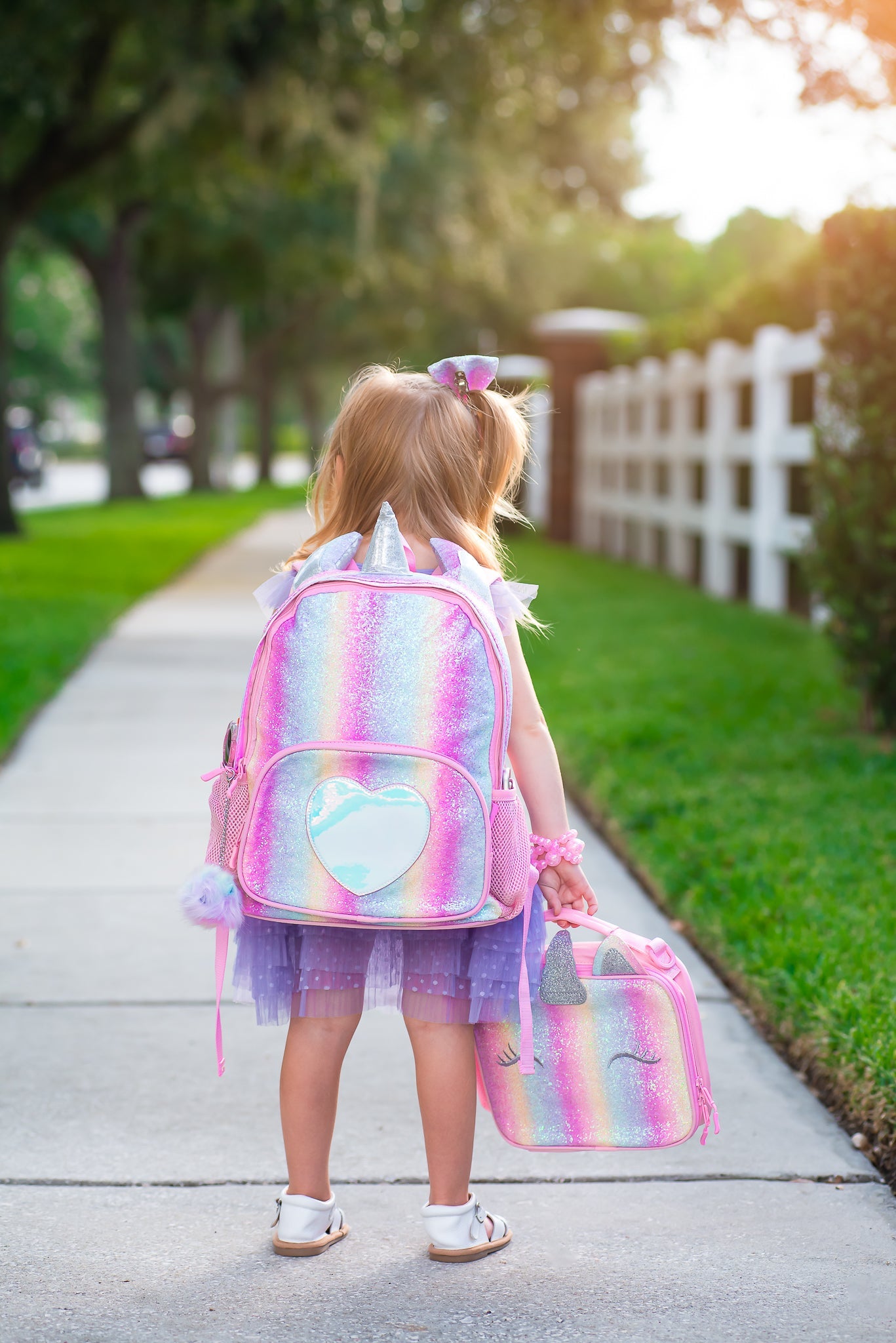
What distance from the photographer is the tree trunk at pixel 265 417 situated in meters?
42.3

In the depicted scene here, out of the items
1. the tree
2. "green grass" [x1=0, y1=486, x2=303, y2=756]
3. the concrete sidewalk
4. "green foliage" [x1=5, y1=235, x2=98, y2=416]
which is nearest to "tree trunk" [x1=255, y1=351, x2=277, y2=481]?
the tree

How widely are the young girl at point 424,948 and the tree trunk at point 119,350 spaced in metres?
24.0

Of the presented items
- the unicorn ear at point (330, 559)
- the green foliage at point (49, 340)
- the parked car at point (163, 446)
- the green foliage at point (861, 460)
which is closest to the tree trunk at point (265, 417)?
the green foliage at point (49, 340)

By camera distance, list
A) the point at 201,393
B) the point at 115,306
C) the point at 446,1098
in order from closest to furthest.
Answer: the point at 446,1098 < the point at 115,306 < the point at 201,393

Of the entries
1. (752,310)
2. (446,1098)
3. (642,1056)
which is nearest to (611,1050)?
(642,1056)

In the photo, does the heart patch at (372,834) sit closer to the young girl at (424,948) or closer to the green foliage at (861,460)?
the young girl at (424,948)

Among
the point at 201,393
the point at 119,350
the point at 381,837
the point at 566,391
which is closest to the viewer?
the point at 381,837

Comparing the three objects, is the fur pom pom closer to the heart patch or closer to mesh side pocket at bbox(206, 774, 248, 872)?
mesh side pocket at bbox(206, 774, 248, 872)

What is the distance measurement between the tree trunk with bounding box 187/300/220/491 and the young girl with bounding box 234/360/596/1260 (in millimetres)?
31772

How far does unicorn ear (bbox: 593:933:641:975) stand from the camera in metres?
2.47

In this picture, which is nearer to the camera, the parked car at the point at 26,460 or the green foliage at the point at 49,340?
the parked car at the point at 26,460

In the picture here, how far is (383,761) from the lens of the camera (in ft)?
7.48

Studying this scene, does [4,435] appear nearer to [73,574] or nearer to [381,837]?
[73,574]

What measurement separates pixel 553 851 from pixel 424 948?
0.25m
